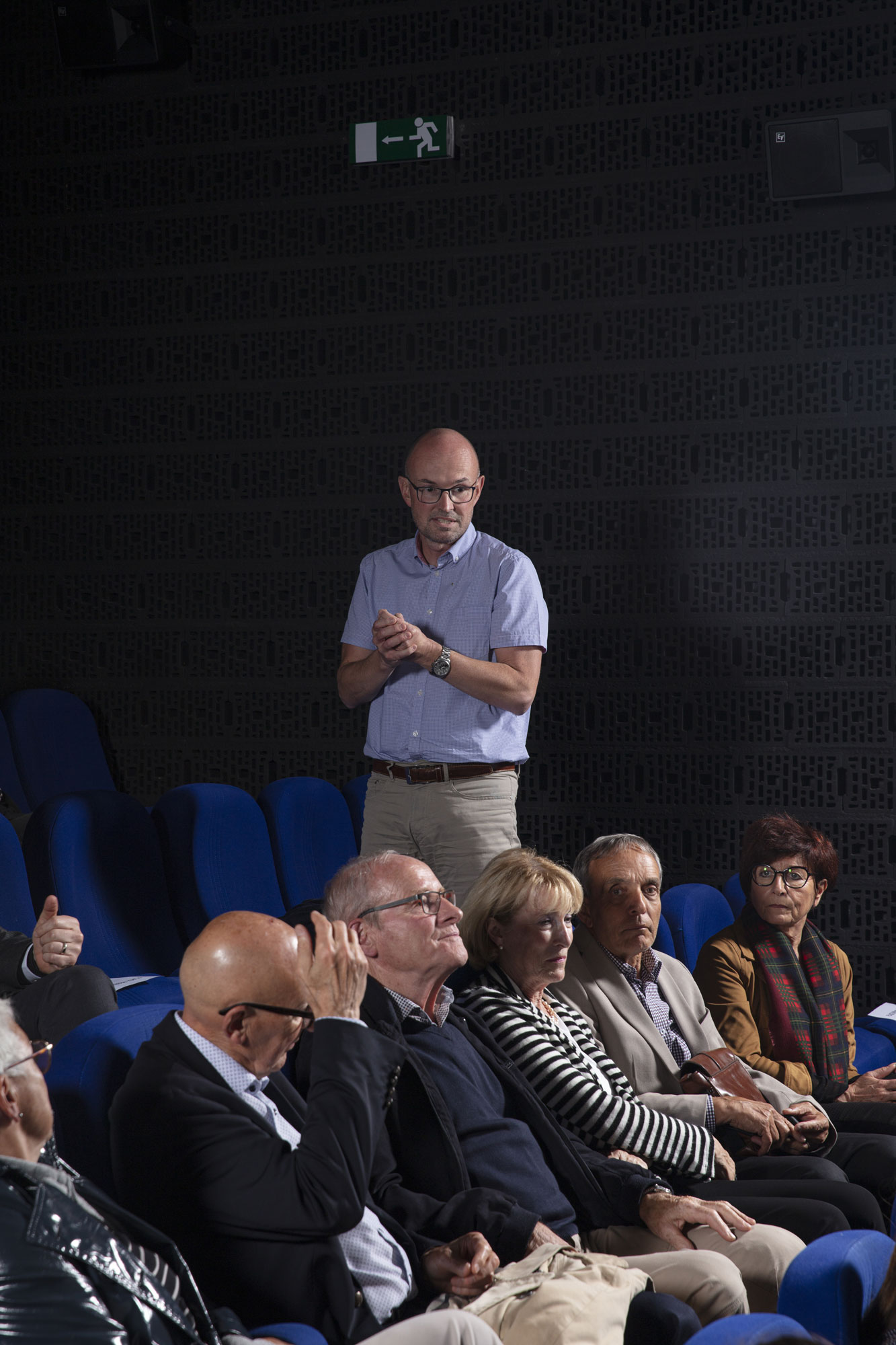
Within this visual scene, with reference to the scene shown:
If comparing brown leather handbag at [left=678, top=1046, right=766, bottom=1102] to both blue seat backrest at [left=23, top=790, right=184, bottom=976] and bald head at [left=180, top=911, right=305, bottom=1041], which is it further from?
blue seat backrest at [left=23, top=790, right=184, bottom=976]

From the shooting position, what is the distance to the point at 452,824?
3.26 metres

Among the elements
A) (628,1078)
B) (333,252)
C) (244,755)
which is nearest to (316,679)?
(244,755)

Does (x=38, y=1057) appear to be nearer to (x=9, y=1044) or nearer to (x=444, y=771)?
(x=9, y=1044)

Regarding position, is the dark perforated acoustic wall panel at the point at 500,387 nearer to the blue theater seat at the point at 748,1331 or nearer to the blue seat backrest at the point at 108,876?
the blue seat backrest at the point at 108,876

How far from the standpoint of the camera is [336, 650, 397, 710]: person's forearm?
324 centimetres

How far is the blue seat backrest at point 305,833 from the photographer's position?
12.1ft

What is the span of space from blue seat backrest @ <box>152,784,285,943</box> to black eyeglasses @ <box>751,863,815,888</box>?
1.22 meters

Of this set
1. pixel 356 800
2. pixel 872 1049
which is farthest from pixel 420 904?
pixel 356 800

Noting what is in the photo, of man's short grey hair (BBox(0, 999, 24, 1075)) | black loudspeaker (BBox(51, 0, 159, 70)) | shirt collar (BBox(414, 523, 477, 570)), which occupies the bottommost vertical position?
man's short grey hair (BBox(0, 999, 24, 1075))

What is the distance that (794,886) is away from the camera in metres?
3.07

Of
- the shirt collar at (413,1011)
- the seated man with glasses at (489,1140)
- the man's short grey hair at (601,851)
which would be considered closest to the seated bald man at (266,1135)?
the seated man with glasses at (489,1140)

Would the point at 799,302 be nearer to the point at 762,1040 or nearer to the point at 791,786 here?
the point at 791,786


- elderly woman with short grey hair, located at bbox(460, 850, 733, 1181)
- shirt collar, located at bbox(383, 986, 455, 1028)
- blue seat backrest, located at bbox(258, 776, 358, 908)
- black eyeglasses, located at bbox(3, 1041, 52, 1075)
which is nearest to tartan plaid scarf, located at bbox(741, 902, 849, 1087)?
elderly woman with short grey hair, located at bbox(460, 850, 733, 1181)

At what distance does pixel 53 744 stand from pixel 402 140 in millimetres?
2319
